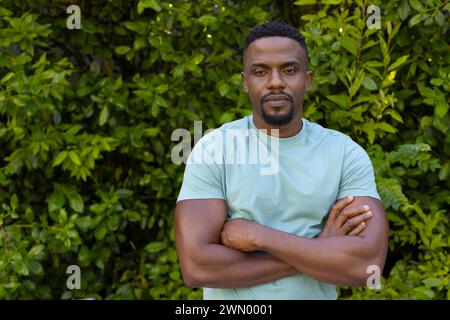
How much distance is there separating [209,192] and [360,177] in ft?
1.79

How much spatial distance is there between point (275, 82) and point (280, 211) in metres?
0.45

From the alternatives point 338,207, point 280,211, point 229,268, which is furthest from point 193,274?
point 338,207

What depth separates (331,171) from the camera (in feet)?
8.68

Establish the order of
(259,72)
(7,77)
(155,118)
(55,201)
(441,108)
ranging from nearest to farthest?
(259,72)
(7,77)
(441,108)
(55,201)
(155,118)

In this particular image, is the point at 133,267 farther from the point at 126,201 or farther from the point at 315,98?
the point at 315,98

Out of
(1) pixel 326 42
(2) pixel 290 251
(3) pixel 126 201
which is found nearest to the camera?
(2) pixel 290 251

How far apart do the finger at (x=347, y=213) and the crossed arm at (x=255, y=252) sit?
A: 0.03 feet

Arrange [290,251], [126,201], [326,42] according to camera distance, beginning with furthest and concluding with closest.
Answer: [126,201] → [326,42] → [290,251]

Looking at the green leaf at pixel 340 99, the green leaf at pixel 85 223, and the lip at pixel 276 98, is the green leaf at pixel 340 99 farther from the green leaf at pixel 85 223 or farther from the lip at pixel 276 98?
the green leaf at pixel 85 223

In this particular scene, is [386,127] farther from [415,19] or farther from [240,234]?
[240,234]

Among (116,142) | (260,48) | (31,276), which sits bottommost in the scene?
(31,276)

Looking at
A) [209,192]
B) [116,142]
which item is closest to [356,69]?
[116,142]

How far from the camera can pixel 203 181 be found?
8.61 feet

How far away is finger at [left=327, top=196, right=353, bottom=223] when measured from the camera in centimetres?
262
